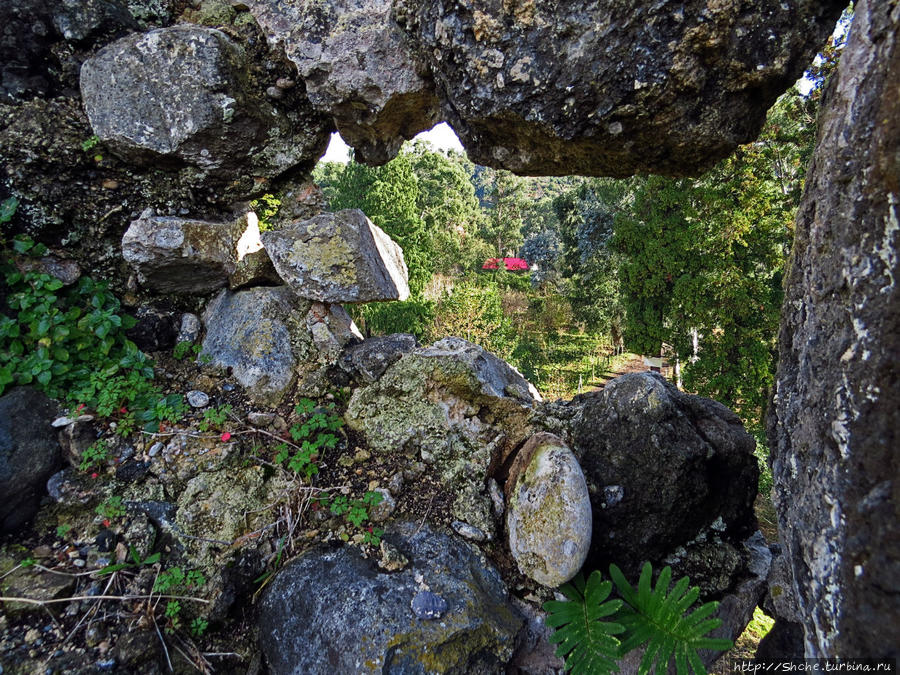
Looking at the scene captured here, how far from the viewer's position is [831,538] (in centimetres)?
153

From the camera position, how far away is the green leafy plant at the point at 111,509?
2.58m

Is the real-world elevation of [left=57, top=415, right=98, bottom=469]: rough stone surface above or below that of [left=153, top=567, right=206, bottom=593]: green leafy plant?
above

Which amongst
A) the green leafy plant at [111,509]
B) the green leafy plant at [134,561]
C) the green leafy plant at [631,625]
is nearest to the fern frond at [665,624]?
the green leafy plant at [631,625]

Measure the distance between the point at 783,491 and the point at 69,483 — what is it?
3.79m

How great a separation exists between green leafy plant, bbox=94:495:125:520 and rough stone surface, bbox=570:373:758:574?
268cm

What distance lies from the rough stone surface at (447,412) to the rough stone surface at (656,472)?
522 mm

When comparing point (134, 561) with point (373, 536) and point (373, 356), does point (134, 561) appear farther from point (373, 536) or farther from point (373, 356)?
point (373, 356)

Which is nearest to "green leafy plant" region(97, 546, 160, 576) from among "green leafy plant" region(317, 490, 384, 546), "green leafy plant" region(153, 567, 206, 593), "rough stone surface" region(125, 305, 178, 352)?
"green leafy plant" region(153, 567, 206, 593)

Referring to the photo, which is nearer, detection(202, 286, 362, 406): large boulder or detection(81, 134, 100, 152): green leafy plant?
detection(81, 134, 100, 152): green leafy plant

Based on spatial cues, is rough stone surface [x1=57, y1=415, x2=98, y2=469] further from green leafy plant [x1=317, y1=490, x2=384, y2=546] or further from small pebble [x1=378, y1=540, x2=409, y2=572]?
small pebble [x1=378, y1=540, x2=409, y2=572]

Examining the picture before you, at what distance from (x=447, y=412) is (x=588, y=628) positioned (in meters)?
1.46

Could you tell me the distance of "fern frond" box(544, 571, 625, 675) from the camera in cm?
211

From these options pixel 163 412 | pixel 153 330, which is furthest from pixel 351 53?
pixel 163 412

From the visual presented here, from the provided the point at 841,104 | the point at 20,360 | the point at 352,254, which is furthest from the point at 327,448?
the point at 841,104
